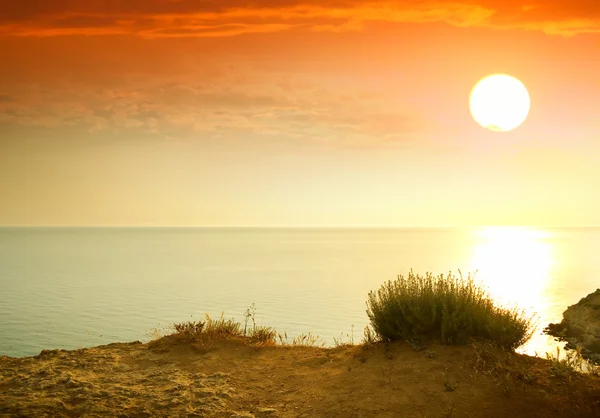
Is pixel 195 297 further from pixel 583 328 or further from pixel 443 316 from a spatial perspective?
pixel 443 316

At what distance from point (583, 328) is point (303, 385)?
23.9m

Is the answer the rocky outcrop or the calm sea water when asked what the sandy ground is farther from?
the rocky outcrop

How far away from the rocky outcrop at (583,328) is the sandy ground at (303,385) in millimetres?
15332

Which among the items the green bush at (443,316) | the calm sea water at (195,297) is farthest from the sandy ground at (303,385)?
the calm sea water at (195,297)

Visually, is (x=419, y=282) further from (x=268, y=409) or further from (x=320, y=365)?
(x=268, y=409)

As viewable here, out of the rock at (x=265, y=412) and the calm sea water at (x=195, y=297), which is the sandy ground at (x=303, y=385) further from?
the calm sea water at (x=195, y=297)

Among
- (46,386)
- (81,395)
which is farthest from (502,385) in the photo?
(46,386)

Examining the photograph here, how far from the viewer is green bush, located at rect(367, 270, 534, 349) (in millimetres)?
9656

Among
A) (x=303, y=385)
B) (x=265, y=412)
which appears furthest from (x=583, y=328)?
(x=265, y=412)

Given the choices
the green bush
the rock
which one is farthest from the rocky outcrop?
the rock

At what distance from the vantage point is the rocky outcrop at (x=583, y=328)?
23070mm

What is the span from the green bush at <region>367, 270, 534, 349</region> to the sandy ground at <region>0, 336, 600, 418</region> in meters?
0.34

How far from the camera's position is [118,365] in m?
9.99

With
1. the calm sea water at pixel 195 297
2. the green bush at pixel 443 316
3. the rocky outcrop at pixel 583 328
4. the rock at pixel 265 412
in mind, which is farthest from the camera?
the calm sea water at pixel 195 297
